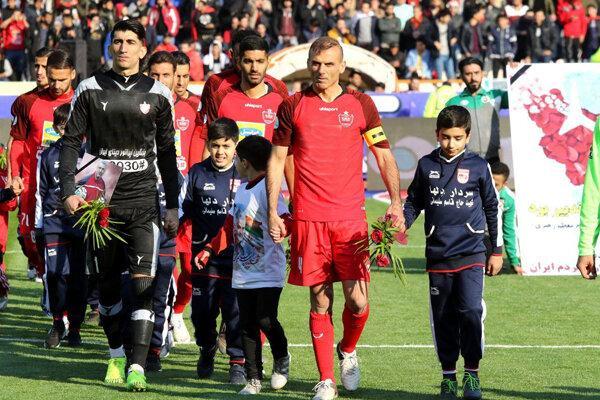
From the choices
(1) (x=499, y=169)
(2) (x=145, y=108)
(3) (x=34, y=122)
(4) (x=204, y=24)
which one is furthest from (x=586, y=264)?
(4) (x=204, y=24)

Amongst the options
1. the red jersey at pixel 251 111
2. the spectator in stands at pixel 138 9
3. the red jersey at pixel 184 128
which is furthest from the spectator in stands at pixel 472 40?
the red jersey at pixel 251 111

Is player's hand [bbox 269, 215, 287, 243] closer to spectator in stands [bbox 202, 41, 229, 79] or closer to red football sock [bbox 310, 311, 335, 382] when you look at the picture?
red football sock [bbox 310, 311, 335, 382]

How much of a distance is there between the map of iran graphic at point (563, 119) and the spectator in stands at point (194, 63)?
1626 centimetres

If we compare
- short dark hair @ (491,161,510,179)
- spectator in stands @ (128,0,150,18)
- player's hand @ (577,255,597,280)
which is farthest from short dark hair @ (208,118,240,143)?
spectator in stands @ (128,0,150,18)

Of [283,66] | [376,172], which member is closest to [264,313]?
[376,172]

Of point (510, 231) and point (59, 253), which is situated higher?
point (59, 253)

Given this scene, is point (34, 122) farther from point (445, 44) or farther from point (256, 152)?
point (445, 44)

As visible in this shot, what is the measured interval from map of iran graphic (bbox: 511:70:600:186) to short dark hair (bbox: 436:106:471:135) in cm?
706

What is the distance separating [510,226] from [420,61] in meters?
17.8

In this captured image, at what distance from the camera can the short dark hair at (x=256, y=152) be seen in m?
9.28

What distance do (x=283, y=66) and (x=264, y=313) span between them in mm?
22938

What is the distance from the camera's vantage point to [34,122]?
1236cm

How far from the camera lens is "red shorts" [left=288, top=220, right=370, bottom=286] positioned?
29.1 feet

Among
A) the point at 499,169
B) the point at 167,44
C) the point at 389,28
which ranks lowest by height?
the point at 499,169
